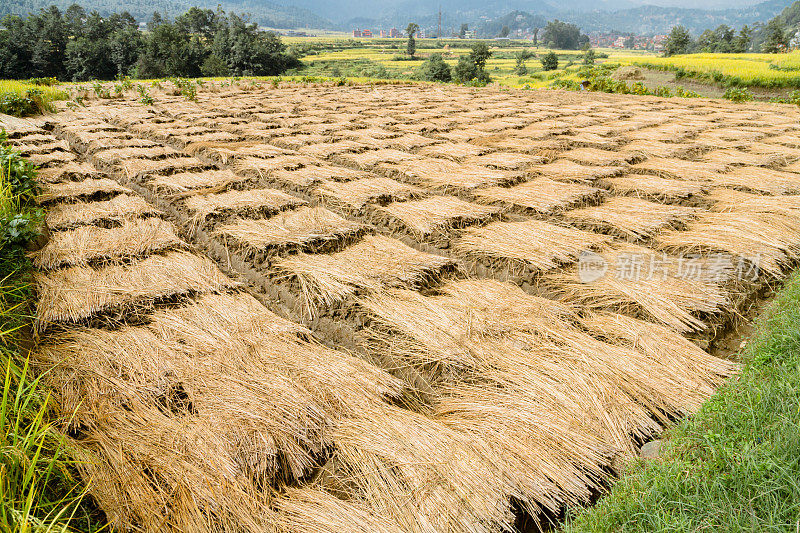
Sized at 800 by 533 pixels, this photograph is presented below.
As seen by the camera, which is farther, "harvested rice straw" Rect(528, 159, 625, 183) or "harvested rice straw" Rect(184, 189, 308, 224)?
"harvested rice straw" Rect(528, 159, 625, 183)

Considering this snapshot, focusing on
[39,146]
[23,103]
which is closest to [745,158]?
[39,146]

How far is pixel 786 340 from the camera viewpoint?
2.79 meters

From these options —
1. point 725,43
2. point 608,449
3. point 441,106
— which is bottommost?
point 608,449

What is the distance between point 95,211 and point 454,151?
5.10 metres

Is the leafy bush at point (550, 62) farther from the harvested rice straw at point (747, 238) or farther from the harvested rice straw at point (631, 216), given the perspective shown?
the harvested rice straw at point (747, 238)

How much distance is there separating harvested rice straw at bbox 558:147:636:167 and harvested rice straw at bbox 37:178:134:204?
6.29m

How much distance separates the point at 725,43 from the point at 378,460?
56.2 meters

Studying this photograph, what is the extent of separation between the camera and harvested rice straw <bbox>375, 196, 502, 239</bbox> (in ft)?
15.7

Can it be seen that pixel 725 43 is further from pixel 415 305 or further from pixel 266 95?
pixel 415 305

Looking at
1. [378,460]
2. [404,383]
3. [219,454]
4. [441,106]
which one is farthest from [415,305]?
[441,106]

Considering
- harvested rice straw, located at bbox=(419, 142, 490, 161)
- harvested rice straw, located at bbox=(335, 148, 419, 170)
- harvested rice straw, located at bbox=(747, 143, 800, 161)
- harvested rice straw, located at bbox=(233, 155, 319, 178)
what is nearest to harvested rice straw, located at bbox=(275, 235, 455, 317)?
harvested rice straw, located at bbox=(233, 155, 319, 178)

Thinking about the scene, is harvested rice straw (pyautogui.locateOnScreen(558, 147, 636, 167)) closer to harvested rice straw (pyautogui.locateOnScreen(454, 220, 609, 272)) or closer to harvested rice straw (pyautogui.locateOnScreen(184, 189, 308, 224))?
harvested rice straw (pyautogui.locateOnScreen(454, 220, 609, 272))

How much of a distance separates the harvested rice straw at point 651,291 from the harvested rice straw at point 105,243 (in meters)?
3.55

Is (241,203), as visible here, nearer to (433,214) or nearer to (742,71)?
(433,214)
